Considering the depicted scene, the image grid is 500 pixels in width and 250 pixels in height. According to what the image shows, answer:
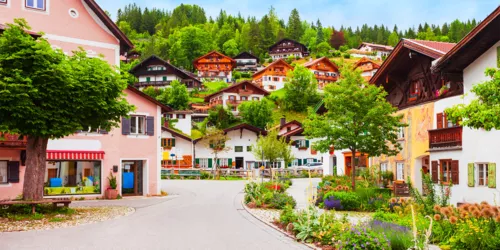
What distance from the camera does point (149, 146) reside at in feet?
113

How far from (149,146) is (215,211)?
1161 centimetres

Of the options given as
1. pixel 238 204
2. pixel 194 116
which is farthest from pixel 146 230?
pixel 194 116

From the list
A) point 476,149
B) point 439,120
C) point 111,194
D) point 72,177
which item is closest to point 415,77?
point 439,120

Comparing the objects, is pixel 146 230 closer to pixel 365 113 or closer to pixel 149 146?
pixel 365 113

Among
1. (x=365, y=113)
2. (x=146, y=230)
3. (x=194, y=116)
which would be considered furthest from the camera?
(x=194, y=116)

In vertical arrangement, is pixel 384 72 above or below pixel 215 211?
above

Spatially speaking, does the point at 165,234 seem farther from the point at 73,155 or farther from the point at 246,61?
the point at 246,61

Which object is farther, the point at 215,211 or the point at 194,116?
the point at 194,116

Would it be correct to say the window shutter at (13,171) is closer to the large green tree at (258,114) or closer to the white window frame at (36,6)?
the white window frame at (36,6)

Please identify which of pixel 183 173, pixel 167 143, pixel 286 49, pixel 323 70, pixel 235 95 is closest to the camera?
pixel 183 173

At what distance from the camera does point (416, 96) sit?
31078mm

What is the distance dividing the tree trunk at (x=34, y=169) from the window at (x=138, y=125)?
11.4 metres

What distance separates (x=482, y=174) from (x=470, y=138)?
1.61m

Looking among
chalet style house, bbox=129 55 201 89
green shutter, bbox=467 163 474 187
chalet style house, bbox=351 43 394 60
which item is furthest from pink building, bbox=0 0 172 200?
chalet style house, bbox=351 43 394 60
